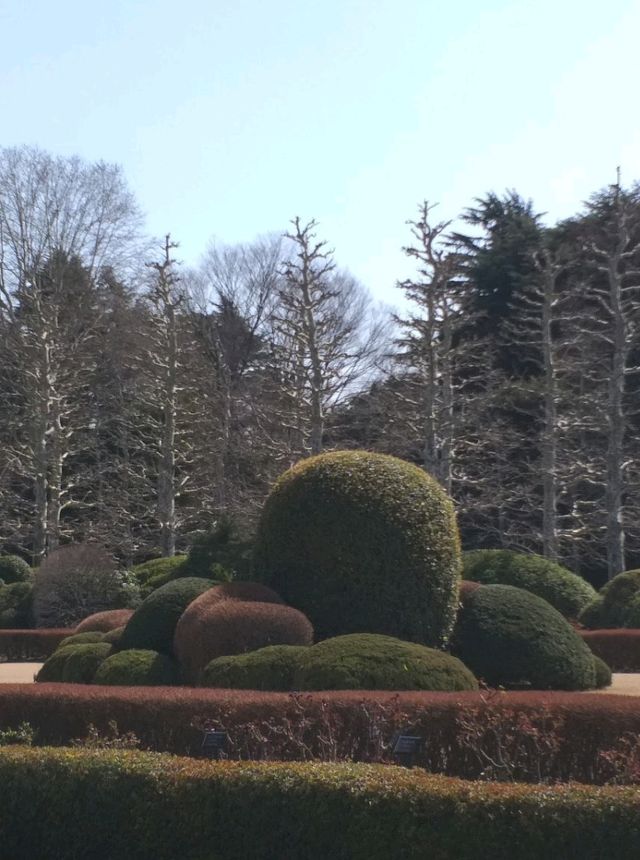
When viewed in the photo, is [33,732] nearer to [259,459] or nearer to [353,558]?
[353,558]

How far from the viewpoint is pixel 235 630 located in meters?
11.8

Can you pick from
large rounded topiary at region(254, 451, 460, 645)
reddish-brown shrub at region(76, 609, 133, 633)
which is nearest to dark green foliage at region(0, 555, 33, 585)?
reddish-brown shrub at region(76, 609, 133, 633)

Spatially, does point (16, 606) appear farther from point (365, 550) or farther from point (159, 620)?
point (365, 550)

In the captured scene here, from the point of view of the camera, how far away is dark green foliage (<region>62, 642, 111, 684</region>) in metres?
12.9

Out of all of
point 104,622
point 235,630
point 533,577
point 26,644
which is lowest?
point 26,644

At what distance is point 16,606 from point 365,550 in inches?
664

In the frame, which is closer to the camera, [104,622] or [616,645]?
[104,622]

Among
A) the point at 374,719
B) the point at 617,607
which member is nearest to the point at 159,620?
the point at 374,719

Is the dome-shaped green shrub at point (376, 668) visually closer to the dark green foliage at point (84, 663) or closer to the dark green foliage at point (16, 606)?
the dark green foliage at point (84, 663)

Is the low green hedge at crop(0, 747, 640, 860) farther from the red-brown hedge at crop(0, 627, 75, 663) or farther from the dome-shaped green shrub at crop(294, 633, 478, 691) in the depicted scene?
the red-brown hedge at crop(0, 627, 75, 663)

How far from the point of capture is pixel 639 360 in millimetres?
33250

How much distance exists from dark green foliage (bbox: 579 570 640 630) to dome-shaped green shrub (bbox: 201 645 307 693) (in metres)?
10.4

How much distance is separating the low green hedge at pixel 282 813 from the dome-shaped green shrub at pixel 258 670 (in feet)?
10.5

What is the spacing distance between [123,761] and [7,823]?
92cm
